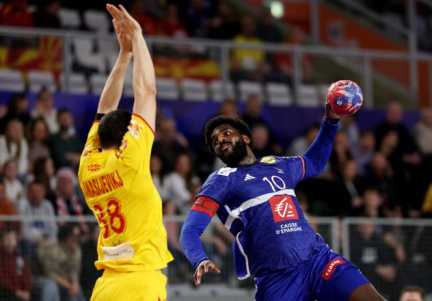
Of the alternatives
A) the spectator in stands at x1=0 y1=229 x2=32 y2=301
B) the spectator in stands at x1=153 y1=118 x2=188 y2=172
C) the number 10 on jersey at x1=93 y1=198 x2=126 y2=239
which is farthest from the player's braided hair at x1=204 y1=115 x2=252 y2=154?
the spectator in stands at x1=153 y1=118 x2=188 y2=172

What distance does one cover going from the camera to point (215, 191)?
742 cm

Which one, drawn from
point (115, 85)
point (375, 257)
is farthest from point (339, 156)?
point (115, 85)

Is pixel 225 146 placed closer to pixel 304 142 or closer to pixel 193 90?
pixel 304 142

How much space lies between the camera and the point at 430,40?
71.4ft

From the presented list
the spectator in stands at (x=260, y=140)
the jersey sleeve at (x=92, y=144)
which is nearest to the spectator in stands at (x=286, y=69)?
the spectator in stands at (x=260, y=140)

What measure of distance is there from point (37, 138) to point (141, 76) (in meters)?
6.69

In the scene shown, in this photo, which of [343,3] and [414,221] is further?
[343,3]

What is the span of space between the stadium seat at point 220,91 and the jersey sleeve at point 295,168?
27.8 ft

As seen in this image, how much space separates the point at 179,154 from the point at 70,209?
2.38 metres

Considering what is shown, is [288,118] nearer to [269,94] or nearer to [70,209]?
[269,94]

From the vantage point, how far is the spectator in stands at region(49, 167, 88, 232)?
12.2 metres

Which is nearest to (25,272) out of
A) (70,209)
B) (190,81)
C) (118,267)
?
(70,209)

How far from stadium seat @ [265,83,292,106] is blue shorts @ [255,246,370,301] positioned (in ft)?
31.6

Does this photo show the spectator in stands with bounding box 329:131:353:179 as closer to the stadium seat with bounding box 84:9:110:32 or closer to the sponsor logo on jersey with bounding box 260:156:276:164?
the stadium seat with bounding box 84:9:110:32
